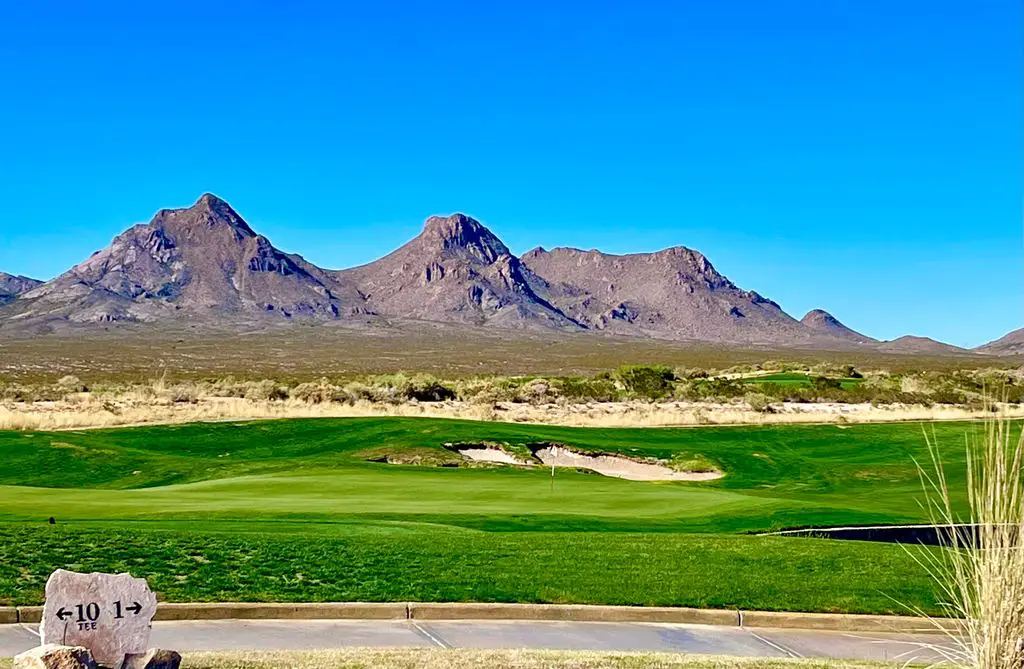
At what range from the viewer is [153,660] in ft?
27.3

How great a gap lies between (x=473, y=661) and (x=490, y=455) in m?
21.5

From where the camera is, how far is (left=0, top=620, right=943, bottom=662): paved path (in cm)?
1056

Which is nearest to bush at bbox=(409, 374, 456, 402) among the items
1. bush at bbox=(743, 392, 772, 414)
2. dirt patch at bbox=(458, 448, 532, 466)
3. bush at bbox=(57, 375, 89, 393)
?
bush at bbox=(743, 392, 772, 414)

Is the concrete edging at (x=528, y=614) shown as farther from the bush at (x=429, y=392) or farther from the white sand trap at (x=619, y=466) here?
the bush at (x=429, y=392)

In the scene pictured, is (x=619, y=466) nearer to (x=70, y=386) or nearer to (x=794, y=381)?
(x=794, y=381)

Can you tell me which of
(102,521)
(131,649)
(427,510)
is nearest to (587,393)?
(427,510)

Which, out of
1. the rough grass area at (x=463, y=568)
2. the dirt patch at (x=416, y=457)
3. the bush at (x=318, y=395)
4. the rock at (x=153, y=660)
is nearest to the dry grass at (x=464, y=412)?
the bush at (x=318, y=395)

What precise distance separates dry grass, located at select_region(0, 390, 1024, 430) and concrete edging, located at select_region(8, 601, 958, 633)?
2666 cm

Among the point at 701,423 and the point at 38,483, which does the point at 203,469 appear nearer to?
the point at 38,483

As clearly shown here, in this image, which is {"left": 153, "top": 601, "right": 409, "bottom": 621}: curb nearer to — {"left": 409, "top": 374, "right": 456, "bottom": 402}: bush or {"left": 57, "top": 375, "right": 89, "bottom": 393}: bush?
{"left": 409, "top": 374, "right": 456, "bottom": 402}: bush

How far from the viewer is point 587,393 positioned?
5394 cm

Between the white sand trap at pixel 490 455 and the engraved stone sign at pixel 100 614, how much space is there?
22132 millimetres

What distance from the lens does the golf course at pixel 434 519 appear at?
12414 millimetres

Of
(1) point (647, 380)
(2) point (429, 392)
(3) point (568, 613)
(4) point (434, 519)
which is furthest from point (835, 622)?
(1) point (647, 380)
